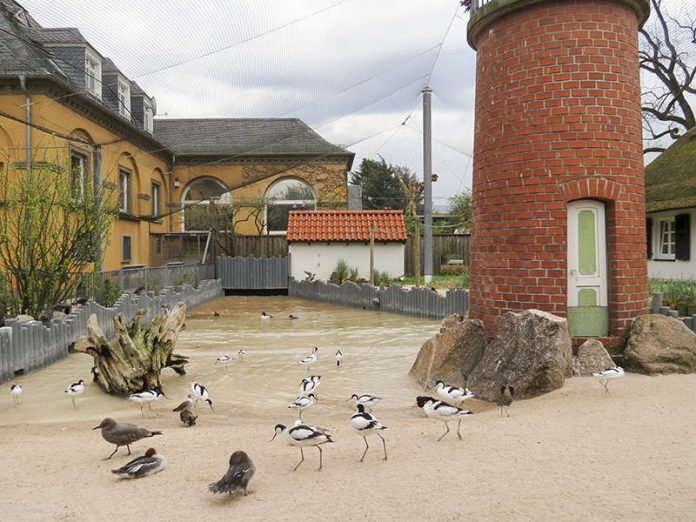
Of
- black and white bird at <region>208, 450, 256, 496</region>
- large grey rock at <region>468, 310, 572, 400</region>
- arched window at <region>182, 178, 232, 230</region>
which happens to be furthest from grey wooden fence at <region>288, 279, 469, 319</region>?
black and white bird at <region>208, 450, 256, 496</region>

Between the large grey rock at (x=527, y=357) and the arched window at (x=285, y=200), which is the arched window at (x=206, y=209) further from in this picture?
the large grey rock at (x=527, y=357)

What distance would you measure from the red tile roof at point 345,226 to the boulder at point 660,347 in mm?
16021

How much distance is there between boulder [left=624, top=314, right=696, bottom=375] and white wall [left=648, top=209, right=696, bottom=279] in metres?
11.0

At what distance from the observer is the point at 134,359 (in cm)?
824

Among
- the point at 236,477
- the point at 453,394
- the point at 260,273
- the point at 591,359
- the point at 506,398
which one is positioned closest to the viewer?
the point at 236,477

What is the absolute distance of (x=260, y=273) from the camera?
24109mm

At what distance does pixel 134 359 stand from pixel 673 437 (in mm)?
6515

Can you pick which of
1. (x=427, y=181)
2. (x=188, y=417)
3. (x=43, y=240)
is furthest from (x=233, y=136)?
(x=188, y=417)

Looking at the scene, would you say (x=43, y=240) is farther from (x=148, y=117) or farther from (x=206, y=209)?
(x=148, y=117)

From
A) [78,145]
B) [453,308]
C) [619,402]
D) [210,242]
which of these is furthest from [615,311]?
[210,242]

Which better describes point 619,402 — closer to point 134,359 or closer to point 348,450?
point 348,450

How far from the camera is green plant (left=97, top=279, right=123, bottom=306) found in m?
14.5

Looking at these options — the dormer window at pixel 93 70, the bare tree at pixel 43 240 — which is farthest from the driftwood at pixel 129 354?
the dormer window at pixel 93 70

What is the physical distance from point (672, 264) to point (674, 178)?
2.90 metres
